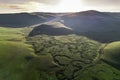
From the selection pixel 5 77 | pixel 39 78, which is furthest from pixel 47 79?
pixel 5 77

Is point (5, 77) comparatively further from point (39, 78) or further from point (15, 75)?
point (39, 78)

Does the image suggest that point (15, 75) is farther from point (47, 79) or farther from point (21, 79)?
point (47, 79)

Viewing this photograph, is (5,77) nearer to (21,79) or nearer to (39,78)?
(21,79)

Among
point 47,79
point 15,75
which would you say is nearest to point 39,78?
point 47,79
